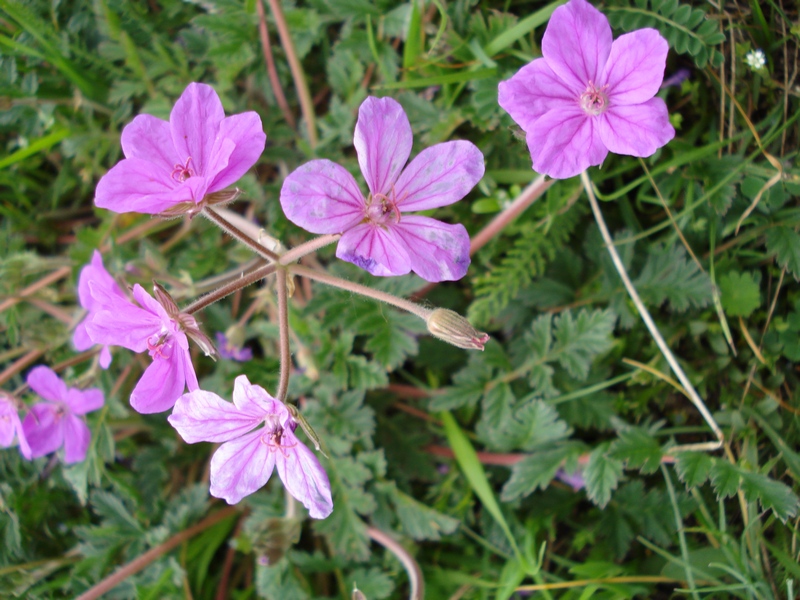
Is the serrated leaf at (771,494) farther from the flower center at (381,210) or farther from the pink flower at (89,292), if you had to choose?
the pink flower at (89,292)

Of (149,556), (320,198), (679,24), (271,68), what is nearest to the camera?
(320,198)

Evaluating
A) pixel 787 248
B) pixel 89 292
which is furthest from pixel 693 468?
pixel 89 292

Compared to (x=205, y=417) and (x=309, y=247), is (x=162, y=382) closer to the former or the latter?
(x=205, y=417)

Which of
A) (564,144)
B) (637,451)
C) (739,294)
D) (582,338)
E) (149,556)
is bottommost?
(149,556)

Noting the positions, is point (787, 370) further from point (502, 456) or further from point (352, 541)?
point (352, 541)

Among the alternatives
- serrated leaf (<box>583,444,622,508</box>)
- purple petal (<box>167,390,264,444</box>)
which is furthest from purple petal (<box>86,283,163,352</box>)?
serrated leaf (<box>583,444,622,508</box>)

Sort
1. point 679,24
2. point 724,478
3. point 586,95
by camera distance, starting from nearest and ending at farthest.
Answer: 1. point 586,95
2. point 679,24
3. point 724,478

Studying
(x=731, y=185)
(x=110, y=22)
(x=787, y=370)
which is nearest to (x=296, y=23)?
(x=110, y=22)
